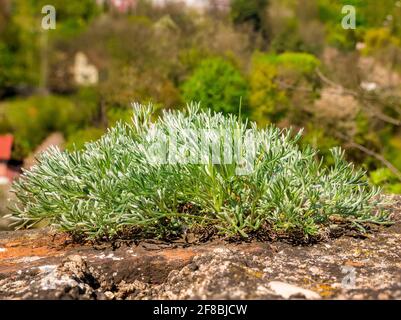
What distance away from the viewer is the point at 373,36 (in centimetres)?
2278

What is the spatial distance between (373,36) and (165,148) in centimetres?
2144

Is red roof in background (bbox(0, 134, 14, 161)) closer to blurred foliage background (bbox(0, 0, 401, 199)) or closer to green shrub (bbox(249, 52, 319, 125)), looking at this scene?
blurred foliage background (bbox(0, 0, 401, 199))

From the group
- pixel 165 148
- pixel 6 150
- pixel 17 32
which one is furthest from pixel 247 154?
pixel 17 32

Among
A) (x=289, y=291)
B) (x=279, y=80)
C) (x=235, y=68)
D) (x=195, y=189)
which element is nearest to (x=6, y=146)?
(x=235, y=68)

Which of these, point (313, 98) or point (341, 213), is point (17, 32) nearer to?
point (313, 98)

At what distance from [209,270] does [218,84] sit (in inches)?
686

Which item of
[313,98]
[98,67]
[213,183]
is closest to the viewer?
[213,183]

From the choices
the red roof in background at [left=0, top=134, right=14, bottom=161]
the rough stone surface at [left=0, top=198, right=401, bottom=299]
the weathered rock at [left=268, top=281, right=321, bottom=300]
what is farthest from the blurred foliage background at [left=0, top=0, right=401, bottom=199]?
the weathered rock at [left=268, top=281, right=321, bottom=300]

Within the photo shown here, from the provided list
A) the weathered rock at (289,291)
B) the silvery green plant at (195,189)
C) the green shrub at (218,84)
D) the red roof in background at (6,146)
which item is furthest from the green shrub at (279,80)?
the weathered rock at (289,291)

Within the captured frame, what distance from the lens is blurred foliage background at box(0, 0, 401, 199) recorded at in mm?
19734

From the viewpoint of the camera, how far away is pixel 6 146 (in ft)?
93.8

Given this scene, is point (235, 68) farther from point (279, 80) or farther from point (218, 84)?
point (218, 84)

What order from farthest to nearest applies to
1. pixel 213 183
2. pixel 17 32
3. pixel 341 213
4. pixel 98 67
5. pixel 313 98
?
pixel 17 32 < pixel 98 67 < pixel 313 98 < pixel 341 213 < pixel 213 183
